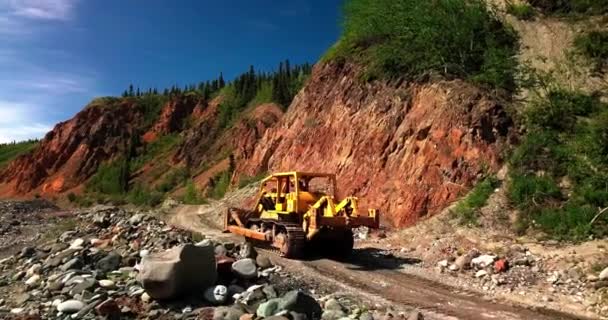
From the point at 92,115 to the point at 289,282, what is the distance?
289 ft

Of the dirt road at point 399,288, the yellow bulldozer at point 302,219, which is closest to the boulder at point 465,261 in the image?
the dirt road at point 399,288

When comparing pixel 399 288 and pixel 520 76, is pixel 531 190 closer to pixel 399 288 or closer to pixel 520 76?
pixel 520 76

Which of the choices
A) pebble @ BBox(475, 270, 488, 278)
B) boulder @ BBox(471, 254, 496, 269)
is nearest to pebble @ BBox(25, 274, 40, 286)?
pebble @ BBox(475, 270, 488, 278)

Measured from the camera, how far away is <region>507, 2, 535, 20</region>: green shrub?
30.0 metres

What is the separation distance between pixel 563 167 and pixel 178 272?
15278 mm

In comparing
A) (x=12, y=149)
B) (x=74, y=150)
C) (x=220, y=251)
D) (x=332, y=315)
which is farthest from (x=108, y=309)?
(x=12, y=149)

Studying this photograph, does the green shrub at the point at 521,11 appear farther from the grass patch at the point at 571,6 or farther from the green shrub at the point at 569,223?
the green shrub at the point at 569,223

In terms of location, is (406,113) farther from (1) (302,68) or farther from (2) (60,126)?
(2) (60,126)

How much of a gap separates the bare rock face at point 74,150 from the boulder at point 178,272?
7684 centimetres

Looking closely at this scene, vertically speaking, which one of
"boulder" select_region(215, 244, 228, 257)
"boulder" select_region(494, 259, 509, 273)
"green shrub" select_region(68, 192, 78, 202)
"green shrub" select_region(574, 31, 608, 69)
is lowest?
"boulder" select_region(494, 259, 509, 273)

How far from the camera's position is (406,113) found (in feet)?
88.0

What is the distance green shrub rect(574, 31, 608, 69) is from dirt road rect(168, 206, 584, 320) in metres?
14.9

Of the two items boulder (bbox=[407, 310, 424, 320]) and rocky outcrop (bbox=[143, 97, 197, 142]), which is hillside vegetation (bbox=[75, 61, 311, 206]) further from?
boulder (bbox=[407, 310, 424, 320])

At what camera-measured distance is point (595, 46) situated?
25.9 m
